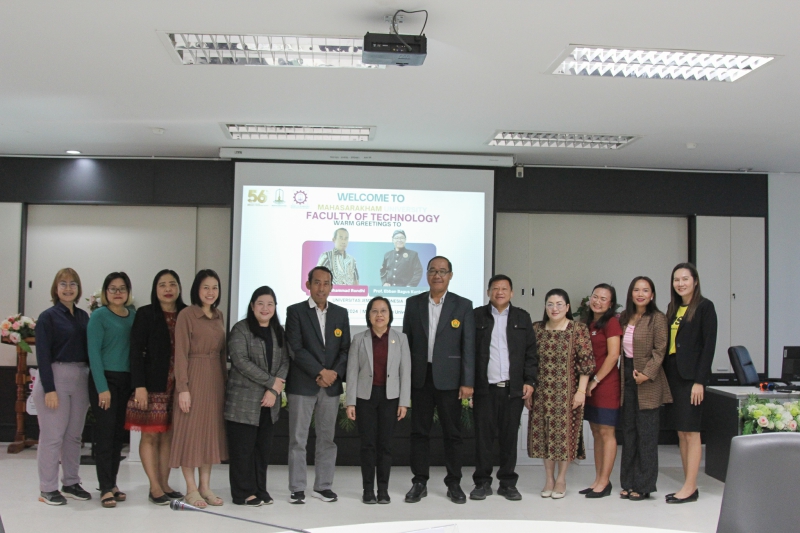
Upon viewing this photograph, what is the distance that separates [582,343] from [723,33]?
2117mm

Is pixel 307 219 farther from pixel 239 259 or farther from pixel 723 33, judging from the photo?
pixel 723 33

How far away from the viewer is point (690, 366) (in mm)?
4484

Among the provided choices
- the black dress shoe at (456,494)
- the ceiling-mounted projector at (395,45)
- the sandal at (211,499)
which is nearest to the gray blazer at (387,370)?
the black dress shoe at (456,494)

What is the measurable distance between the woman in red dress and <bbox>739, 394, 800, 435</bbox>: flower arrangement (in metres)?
0.98

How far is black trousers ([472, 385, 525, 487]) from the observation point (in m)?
4.56

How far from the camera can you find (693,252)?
278 inches

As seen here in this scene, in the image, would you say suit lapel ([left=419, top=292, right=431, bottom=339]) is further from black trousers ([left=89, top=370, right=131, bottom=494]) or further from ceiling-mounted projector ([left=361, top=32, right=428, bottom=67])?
black trousers ([left=89, top=370, right=131, bottom=494])

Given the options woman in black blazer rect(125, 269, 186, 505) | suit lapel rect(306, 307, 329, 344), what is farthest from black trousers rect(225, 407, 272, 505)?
suit lapel rect(306, 307, 329, 344)

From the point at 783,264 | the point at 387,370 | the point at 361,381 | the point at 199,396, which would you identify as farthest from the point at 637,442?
the point at 783,264

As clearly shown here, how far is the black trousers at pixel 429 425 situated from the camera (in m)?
4.51

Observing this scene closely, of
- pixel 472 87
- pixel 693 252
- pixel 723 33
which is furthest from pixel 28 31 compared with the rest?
pixel 693 252

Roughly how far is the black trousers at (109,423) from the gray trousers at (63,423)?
0.12m

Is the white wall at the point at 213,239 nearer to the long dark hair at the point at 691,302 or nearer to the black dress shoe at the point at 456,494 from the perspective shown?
the black dress shoe at the point at 456,494

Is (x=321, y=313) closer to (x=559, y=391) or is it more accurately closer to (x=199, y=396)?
(x=199, y=396)
